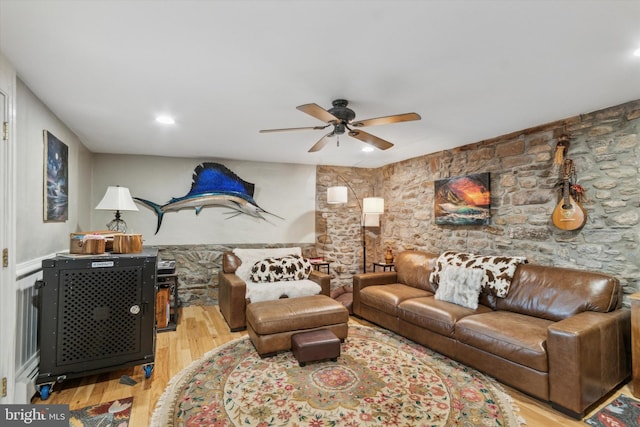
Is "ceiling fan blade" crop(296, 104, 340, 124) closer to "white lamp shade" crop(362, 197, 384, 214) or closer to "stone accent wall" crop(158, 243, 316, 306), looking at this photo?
"white lamp shade" crop(362, 197, 384, 214)

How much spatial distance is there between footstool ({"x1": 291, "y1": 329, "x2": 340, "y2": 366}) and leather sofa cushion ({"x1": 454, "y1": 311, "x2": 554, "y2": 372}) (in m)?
1.11

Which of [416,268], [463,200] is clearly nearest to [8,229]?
[416,268]

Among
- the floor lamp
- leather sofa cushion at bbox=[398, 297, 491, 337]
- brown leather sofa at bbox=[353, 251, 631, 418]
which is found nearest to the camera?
brown leather sofa at bbox=[353, 251, 631, 418]

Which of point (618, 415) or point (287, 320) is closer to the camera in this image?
point (618, 415)

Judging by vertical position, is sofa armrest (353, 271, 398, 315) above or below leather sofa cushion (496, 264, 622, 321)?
below

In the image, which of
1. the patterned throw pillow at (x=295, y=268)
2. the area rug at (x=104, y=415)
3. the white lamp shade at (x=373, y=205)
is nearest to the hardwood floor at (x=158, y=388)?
the area rug at (x=104, y=415)

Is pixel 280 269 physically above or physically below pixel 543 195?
below

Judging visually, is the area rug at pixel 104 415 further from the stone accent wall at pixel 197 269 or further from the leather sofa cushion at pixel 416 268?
the leather sofa cushion at pixel 416 268

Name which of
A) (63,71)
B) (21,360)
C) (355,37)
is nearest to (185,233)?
(21,360)

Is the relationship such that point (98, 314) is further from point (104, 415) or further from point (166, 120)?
point (166, 120)

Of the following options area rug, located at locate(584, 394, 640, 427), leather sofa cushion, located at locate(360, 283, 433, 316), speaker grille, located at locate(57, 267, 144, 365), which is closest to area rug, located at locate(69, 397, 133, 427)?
speaker grille, located at locate(57, 267, 144, 365)

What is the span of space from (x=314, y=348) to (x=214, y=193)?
2.92 meters

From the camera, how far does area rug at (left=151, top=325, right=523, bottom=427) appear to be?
2039mm

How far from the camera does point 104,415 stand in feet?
6.76
